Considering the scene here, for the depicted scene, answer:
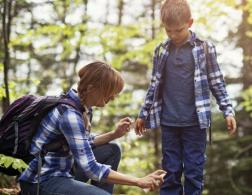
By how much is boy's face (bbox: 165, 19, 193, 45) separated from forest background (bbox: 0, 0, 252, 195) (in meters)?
4.21

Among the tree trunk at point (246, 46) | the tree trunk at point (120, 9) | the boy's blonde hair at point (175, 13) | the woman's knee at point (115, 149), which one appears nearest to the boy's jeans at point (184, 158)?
the woman's knee at point (115, 149)

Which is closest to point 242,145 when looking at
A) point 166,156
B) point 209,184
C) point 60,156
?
point 209,184

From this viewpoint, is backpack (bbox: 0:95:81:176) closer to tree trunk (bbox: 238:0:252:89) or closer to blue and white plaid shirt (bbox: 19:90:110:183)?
blue and white plaid shirt (bbox: 19:90:110:183)

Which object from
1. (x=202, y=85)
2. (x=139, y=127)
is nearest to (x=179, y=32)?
(x=202, y=85)

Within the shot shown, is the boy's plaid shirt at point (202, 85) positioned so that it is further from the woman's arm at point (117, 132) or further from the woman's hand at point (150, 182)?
the woman's hand at point (150, 182)

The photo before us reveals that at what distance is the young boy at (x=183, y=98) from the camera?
Answer: 4477mm

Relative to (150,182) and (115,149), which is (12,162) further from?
(115,149)

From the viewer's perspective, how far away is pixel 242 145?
13508 mm

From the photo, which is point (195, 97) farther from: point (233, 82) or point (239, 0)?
point (233, 82)

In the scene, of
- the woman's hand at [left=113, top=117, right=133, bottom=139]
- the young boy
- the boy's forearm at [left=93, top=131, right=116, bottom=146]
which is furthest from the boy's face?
the boy's forearm at [left=93, top=131, right=116, bottom=146]

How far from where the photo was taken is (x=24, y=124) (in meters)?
3.24

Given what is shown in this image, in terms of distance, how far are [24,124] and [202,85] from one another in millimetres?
1975

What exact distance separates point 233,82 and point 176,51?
946cm

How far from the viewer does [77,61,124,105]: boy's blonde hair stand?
333 centimetres
